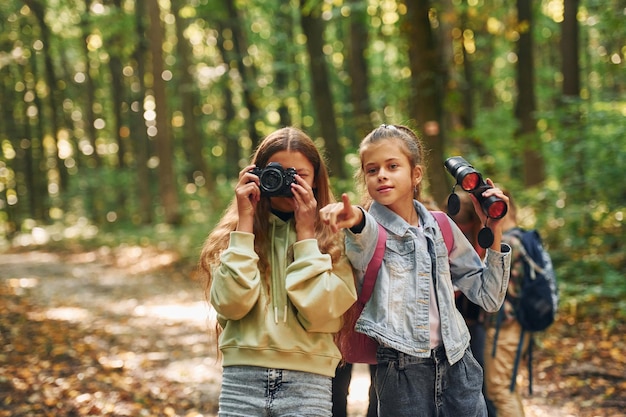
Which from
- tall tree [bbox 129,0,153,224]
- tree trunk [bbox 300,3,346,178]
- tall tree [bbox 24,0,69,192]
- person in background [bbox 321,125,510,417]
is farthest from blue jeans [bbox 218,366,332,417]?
tall tree [bbox 24,0,69,192]

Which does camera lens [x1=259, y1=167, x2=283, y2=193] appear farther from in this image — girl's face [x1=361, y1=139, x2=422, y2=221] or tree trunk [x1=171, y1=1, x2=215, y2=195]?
tree trunk [x1=171, y1=1, x2=215, y2=195]

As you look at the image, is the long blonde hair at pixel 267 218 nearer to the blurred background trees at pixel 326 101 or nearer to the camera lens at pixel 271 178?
the camera lens at pixel 271 178

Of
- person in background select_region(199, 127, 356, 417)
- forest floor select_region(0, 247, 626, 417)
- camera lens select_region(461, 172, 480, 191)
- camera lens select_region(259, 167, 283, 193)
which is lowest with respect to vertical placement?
forest floor select_region(0, 247, 626, 417)

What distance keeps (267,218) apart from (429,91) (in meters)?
5.91

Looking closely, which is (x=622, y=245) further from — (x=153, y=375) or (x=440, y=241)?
(x=440, y=241)

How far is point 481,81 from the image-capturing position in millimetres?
21438

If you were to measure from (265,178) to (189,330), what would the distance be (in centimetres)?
712

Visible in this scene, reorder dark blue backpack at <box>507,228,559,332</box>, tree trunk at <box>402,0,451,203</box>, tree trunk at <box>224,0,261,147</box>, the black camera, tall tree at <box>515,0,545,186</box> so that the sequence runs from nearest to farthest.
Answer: the black camera
dark blue backpack at <box>507,228,559,332</box>
tree trunk at <box>402,0,451,203</box>
tall tree at <box>515,0,545,186</box>
tree trunk at <box>224,0,261,147</box>

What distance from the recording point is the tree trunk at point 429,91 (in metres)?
8.12

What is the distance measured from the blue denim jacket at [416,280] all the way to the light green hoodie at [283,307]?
16cm

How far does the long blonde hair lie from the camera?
2654 mm

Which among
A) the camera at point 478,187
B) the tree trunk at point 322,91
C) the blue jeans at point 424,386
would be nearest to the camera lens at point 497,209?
the camera at point 478,187

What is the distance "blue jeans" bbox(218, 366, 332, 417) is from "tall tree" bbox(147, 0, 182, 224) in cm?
1576

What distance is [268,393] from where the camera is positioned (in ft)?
8.08
